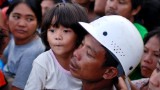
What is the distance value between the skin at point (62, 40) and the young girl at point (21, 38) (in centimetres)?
65

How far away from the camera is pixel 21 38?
303 cm

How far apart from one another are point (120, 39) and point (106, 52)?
9cm

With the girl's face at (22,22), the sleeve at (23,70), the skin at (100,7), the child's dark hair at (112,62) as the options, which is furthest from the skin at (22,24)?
the child's dark hair at (112,62)

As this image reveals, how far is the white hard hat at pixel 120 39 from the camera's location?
1.78 meters

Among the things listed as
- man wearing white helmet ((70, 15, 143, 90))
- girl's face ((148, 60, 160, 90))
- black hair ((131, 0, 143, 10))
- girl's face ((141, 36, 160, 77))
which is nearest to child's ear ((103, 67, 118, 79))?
man wearing white helmet ((70, 15, 143, 90))

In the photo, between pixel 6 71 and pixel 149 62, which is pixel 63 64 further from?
pixel 6 71

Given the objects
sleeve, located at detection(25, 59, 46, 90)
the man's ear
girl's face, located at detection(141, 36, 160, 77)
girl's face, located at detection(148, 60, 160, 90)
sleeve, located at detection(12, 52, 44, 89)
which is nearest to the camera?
girl's face, located at detection(148, 60, 160, 90)

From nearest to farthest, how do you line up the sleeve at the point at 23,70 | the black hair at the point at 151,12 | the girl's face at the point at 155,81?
the girl's face at the point at 155,81, the sleeve at the point at 23,70, the black hair at the point at 151,12

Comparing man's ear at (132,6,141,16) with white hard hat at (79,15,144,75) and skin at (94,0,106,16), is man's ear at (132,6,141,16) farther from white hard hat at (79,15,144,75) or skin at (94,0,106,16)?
white hard hat at (79,15,144,75)

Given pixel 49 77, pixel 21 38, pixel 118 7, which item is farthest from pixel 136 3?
pixel 49 77

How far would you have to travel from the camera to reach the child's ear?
1.83 m

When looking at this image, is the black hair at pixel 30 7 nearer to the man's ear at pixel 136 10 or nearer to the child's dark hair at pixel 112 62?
the man's ear at pixel 136 10

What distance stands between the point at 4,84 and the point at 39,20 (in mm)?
924

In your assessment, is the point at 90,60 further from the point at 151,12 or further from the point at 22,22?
the point at 151,12
